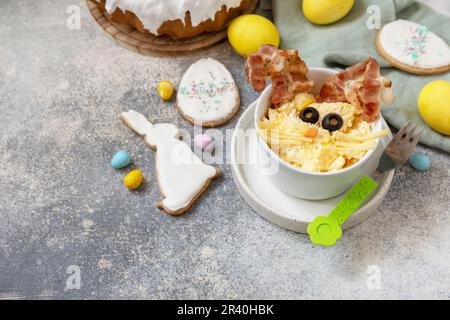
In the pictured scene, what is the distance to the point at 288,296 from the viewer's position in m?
1.07

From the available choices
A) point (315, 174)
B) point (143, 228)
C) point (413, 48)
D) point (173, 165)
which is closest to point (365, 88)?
point (315, 174)

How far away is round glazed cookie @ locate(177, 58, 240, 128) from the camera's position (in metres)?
1.28

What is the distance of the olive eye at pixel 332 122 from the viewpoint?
103cm

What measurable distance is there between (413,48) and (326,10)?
0.24 m

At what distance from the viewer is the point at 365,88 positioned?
3.39ft

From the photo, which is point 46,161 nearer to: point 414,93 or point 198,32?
point 198,32

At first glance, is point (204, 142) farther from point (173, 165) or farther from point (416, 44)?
point (416, 44)

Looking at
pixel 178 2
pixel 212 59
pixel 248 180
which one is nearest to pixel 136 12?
pixel 178 2

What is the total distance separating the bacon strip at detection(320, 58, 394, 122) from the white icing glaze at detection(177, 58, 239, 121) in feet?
1.02

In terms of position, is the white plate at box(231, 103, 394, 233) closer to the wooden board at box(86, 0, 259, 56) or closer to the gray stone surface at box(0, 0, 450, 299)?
the gray stone surface at box(0, 0, 450, 299)

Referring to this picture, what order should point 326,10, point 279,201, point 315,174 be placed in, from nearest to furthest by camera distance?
point 315,174
point 279,201
point 326,10

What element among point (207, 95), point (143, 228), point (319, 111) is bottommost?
point (143, 228)

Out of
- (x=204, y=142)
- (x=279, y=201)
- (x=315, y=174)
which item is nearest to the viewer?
(x=315, y=174)

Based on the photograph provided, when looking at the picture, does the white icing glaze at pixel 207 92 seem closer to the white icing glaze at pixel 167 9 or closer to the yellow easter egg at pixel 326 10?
the white icing glaze at pixel 167 9
